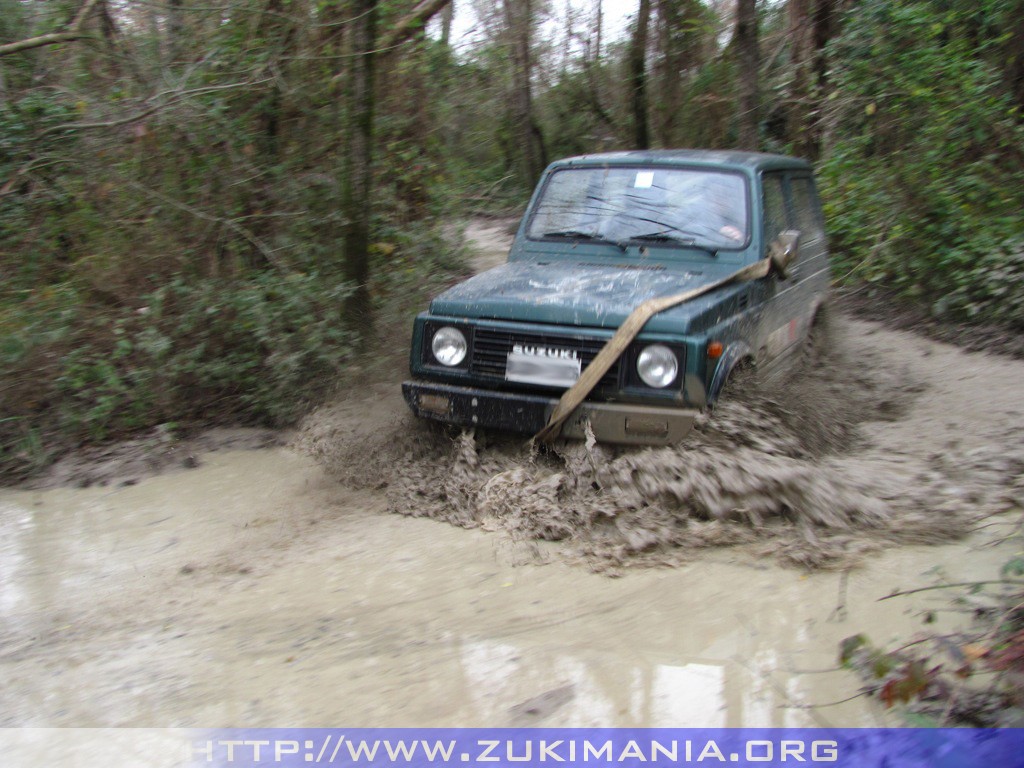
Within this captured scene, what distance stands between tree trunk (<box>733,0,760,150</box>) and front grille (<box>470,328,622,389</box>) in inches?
244

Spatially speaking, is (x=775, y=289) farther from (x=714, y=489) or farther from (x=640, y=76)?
(x=640, y=76)

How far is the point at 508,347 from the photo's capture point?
454 centimetres

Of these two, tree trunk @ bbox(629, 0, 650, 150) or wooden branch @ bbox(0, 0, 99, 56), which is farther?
tree trunk @ bbox(629, 0, 650, 150)

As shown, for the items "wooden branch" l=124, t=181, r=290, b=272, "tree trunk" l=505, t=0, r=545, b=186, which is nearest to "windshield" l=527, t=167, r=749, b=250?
"wooden branch" l=124, t=181, r=290, b=272

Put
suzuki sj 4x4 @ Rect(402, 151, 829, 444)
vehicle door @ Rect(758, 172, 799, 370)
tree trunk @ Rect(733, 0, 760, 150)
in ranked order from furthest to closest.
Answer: tree trunk @ Rect(733, 0, 760, 150) → vehicle door @ Rect(758, 172, 799, 370) → suzuki sj 4x4 @ Rect(402, 151, 829, 444)

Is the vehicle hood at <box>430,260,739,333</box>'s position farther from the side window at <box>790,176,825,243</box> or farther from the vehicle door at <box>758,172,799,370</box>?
the side window at <box>790,176,825,243</box>

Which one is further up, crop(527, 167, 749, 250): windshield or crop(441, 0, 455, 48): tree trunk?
crop(441, 0, 455, 48): tree trunk

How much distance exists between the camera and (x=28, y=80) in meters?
7.30

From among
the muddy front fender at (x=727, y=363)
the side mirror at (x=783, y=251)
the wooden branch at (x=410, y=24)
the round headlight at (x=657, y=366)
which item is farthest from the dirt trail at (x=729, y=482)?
the wooden branch at (x=410, y=24)

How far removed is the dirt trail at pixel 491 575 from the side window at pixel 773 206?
97 cm

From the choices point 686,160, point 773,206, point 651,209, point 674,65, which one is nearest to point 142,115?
point 651,209

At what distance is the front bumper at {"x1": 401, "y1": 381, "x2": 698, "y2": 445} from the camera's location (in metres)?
4.29

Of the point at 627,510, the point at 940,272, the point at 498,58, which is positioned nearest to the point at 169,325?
the point at 627,510

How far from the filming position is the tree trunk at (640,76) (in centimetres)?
1333
